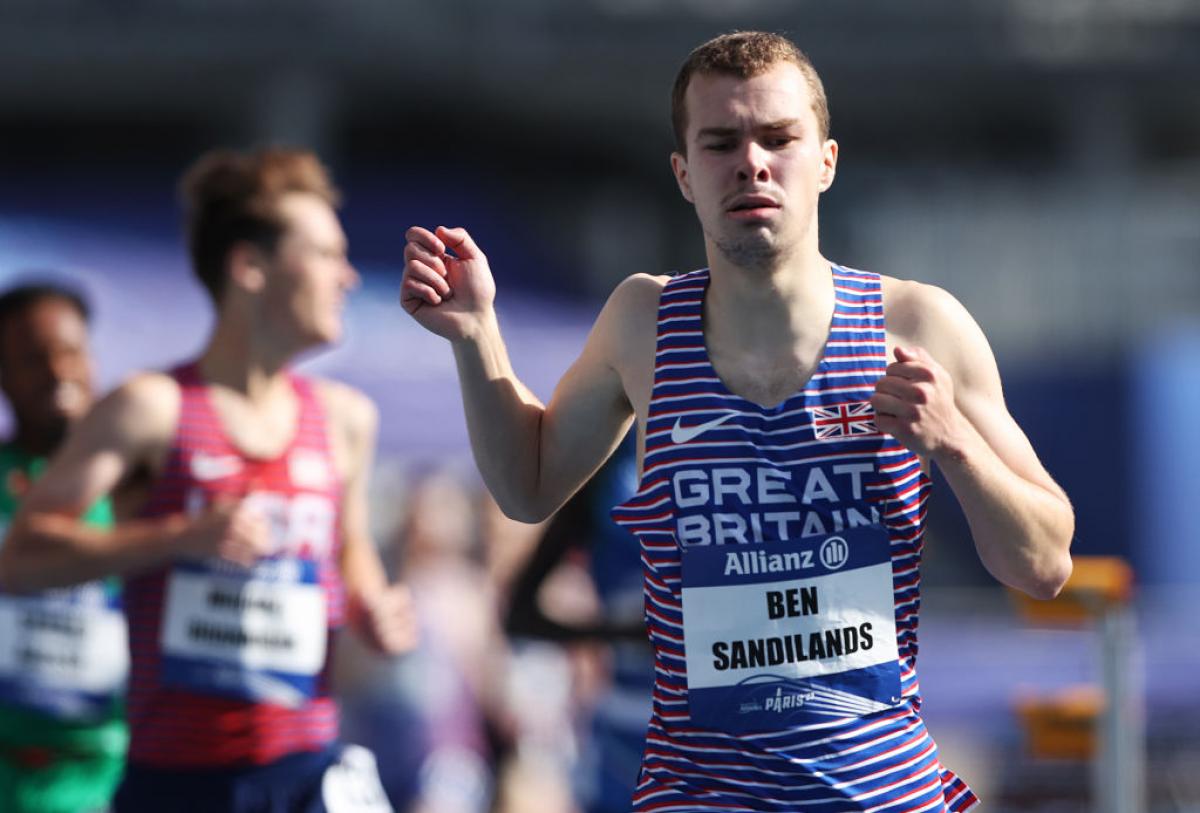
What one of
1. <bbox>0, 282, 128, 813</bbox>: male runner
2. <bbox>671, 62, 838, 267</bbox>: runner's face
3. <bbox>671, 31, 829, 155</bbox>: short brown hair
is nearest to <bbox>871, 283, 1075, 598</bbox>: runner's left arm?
<bbox>671, 62, 838, 267</bbox>: runner's face

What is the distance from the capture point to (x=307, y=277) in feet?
13.7

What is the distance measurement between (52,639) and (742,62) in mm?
2905

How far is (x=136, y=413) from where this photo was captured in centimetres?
388

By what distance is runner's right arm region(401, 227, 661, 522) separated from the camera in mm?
2947

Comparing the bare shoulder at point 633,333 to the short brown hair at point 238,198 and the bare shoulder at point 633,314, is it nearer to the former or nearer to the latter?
the bare shoulder at point 633,314

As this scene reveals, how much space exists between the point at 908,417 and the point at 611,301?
2.14ft

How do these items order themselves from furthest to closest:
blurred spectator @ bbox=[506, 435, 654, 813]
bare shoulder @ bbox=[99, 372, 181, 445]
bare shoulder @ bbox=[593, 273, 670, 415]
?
blurred spectator @ bbox=[506, 435, 654, 813] < bare shoulder @ bbox=[99, 372, 181, 445] < bare shoulder @ bbox=[593, 273, 670, 415]

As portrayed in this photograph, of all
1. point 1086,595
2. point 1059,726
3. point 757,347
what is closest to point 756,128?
point 757,347

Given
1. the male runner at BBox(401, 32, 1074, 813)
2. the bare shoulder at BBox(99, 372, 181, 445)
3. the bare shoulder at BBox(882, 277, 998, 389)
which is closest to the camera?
the male runner at BBox(401, 32, 1074, 813)

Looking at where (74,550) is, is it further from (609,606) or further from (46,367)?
(609,606)

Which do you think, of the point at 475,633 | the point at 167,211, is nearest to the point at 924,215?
the point at 167,211

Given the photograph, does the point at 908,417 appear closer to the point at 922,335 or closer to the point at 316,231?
the point at 922,335

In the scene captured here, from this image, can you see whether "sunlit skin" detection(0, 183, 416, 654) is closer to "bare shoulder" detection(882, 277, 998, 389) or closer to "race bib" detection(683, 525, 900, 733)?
"race bib" detection(683, 525, 900, 733)

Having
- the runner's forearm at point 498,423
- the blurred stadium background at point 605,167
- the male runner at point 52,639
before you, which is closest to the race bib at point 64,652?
the male runner at point 52,639
